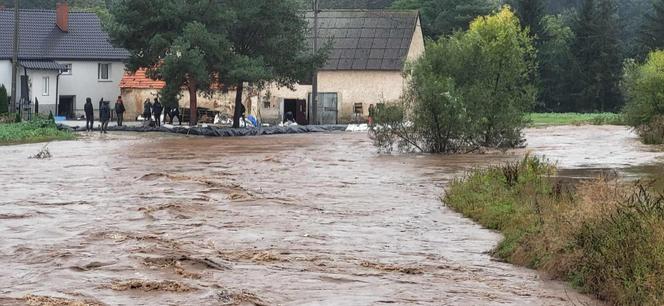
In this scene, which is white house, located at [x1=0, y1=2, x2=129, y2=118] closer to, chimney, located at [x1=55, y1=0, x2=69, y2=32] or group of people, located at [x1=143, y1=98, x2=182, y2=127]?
chimney, located at [x1=55, y1=0, x2=69, y2=32]

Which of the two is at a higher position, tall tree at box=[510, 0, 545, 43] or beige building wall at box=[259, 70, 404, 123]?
tall tree at box=[510, 0, 545, 43]

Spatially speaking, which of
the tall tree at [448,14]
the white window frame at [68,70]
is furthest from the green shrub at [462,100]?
the tall tree at [448,14]

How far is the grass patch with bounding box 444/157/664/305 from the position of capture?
1290cm

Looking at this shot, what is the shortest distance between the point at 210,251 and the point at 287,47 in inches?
1574

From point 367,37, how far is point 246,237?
58.4 meters

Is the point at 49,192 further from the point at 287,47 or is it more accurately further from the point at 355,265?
the point at 287,47

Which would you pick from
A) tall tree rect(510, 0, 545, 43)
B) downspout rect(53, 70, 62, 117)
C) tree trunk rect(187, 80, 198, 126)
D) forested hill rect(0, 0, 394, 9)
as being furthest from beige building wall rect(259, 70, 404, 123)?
forested hill rect(0, 0, 394, 9)

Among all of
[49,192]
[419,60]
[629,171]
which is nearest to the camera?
[49,192]

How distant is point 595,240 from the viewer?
46.4 ft

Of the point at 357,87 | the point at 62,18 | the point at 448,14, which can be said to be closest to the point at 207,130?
the point at 357,87

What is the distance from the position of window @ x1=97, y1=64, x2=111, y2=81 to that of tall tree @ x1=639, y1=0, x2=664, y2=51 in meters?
45.4

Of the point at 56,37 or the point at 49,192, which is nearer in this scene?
the point at 49,192

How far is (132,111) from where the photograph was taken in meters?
70.5

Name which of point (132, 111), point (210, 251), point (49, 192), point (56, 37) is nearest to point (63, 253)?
point (210, 251)
